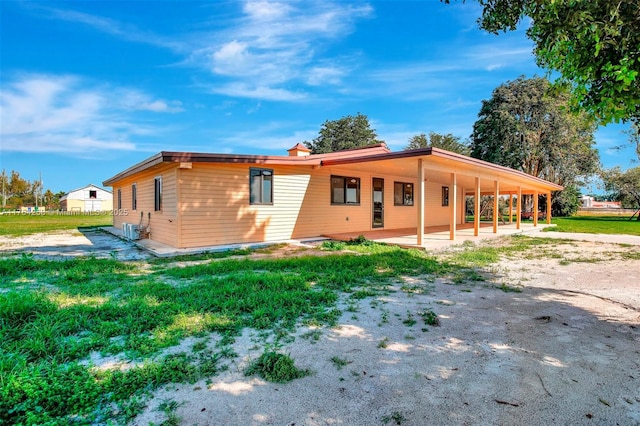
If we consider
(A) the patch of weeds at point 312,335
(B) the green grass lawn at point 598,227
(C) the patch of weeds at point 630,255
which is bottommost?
(A) the patch of weeds at point 312,335

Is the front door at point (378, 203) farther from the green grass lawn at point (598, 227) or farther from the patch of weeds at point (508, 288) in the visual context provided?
the green grass lawn at point (598, 227)

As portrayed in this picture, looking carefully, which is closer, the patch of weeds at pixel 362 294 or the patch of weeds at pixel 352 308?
the patch of weeds at pixel 352 308

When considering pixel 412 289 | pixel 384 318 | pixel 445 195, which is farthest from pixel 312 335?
pixel 445 195

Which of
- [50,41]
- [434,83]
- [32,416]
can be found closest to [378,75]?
[434,83]

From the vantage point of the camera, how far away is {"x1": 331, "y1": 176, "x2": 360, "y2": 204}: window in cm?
1191

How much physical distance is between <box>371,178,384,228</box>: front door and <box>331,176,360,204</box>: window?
3.37ft

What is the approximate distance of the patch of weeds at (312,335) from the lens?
296cm

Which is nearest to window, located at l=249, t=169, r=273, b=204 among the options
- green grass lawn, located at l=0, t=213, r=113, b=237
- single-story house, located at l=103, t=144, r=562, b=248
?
single-story house, located at l=103, t=144, r=562, b=248

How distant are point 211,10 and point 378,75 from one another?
899 centimetres

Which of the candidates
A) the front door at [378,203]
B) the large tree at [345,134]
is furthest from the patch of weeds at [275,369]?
the large tree at [345,134]

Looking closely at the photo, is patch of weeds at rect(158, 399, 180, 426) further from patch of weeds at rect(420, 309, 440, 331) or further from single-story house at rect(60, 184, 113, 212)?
single-story house at rect(60, 184, 113, 212)

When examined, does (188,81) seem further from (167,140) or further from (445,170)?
(445,170)

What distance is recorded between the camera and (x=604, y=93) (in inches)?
113

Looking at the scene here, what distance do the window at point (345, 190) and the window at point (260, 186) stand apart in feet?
8.81
